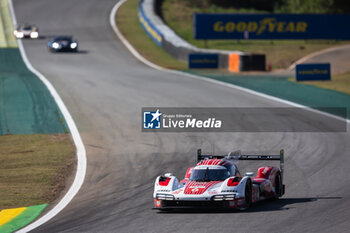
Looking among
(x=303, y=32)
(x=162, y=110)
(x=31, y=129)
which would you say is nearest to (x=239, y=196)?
(x=31, y=129)

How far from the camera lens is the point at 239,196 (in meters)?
14.4

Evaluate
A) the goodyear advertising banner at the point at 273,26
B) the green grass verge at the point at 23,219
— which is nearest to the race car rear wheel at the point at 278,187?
the green grass verge at the point at 23,219

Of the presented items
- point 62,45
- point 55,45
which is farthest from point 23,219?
point 62,45

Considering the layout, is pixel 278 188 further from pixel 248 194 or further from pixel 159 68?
pixel 159 68

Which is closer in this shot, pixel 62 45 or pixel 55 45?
pixel 55 45

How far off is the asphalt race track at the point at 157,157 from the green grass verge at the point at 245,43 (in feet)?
34.0

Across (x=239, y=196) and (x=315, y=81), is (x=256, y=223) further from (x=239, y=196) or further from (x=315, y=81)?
(x=315, y=81)

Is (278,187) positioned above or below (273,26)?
below

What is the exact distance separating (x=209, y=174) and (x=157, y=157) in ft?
21.5

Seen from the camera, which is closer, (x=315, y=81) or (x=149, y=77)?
(x=315, y=81)

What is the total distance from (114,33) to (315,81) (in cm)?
2959

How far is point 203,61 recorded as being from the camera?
1932 inches

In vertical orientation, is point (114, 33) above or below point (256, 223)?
above

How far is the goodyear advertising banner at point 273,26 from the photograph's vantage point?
181 feet
